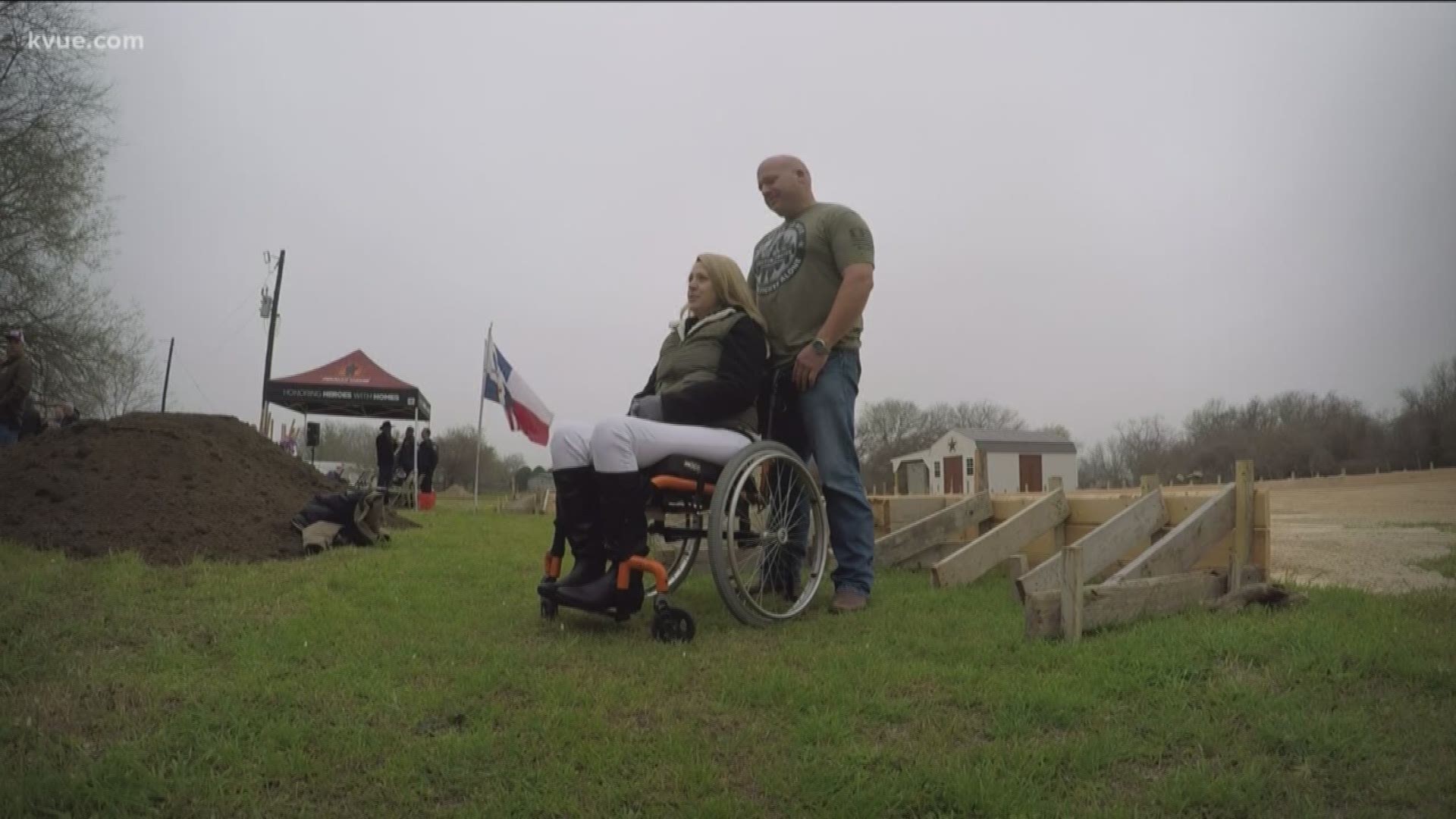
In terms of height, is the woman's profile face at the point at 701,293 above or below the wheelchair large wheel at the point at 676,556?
above

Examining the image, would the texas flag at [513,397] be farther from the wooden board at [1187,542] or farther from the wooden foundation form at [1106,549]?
the wooden board at [1187,542]

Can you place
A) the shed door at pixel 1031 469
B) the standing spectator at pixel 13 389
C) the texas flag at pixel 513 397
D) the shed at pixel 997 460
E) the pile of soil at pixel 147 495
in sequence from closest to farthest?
the pile of soil at pixel 147 495, the standing spectator at pixel 13 389, the texas flag at pixel 513 397, the shed at pixel 997 460, the shed door at pixel 1031 469

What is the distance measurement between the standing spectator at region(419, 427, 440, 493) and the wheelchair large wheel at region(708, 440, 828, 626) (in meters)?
18.6

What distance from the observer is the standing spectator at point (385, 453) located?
1994 centimetres

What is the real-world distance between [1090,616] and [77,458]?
7.08 meters

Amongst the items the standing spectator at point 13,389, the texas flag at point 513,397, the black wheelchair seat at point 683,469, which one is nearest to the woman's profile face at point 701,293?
the black wheelchair seat at point 683,469

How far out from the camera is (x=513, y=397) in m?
19.5

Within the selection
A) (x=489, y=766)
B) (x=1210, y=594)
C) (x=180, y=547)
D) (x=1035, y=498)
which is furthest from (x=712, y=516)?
(x=180, y=547)

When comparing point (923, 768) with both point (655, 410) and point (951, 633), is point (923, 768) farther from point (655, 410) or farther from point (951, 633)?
point (655, 410)

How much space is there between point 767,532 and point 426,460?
19488mm

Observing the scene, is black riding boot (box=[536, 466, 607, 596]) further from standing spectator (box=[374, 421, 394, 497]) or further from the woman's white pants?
→ standing spectator (box=[374, 421, 394, 497])

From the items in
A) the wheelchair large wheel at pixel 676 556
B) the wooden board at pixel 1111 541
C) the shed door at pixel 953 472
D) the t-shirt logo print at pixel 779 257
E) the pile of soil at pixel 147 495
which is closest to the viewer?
the wooden board at pixel 1111 541

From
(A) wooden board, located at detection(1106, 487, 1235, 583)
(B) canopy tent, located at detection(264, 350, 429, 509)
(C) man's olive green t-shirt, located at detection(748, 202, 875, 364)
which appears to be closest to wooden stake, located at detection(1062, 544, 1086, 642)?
(A) wooden board, located at detection(1106, 487, 1235, 583)

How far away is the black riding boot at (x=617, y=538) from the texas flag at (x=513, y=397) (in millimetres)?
15987
